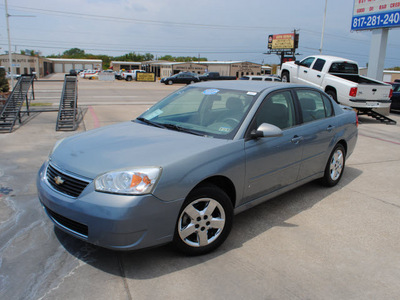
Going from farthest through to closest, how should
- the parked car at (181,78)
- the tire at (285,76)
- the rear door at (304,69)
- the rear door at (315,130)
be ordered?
the parked car at (181,78)
the tire at (285,76)
the rear door at (304,69)
the rear door at (315,130)

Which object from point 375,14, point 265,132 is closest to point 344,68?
point 375,14

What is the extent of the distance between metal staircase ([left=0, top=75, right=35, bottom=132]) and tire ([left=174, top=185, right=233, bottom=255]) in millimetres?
7923

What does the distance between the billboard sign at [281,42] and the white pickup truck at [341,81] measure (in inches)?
2089

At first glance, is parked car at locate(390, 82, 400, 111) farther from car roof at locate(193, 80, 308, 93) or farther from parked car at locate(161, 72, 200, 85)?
parked car at locate(161, 72, 200, 85)

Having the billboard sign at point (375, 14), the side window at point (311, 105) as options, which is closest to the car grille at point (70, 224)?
the side window at point (311, 105)

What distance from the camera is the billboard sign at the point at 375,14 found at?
17391 mm

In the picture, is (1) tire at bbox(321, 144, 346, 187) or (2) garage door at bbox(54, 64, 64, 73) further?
(2) garage door at bbox(54, 64, 64, 73)

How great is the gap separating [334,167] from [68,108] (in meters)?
Result: 8.97

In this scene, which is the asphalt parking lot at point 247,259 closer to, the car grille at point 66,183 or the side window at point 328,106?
the car grille at point 66,183

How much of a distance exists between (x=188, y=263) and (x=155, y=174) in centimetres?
94

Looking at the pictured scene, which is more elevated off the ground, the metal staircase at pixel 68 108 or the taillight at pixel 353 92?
the taillight at pixel 353 92

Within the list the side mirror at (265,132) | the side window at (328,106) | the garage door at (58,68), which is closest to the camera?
the side mirror at (265,132)

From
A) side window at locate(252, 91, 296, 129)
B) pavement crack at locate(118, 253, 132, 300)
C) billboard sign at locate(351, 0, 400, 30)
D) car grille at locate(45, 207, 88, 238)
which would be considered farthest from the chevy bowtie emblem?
billboard sign at locate(351, 0, 400, 30)

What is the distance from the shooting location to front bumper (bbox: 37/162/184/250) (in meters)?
2.74
